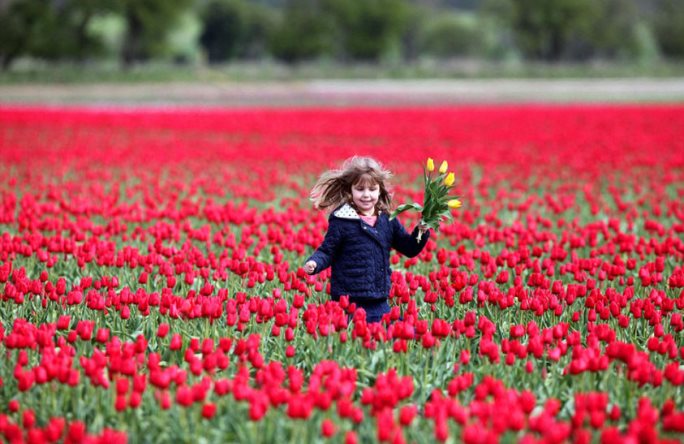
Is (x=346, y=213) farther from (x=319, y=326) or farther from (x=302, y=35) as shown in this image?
(x=302, y=35)

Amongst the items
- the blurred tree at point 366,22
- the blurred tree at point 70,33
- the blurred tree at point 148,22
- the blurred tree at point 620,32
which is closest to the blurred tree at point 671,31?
the blurred tree at point 620,32

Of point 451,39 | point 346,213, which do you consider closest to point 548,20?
point 451,39

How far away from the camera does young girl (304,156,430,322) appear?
197 inches

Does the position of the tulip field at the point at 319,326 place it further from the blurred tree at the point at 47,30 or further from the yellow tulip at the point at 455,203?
the blurred tree at the point at 47,30

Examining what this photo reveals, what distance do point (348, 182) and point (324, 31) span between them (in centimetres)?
7282

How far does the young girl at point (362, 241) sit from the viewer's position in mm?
5016

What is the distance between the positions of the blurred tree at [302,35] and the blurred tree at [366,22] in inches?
57.0

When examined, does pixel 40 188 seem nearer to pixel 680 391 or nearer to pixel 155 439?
pixel 155 439

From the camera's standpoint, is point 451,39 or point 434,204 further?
point 451,39

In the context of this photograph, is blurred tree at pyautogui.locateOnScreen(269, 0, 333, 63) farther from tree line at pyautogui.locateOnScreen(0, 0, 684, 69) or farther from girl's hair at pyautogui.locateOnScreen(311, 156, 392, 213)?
girl's hair at pyautogui.locateOnScreen(311, 156, 392, 213)

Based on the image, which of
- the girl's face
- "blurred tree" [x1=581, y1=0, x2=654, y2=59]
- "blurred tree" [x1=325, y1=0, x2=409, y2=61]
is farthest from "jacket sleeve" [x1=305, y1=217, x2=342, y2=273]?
"blurred tree" [x1=581, y1=0, x2=654, y2=59]

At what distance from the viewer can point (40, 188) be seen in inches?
419

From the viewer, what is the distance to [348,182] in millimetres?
5117

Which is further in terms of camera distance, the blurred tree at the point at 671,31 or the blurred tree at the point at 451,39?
the blurred tree at the point at 451,39
